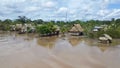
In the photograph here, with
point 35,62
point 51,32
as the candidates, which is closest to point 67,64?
point 35,62

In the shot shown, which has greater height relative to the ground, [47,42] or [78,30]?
[78,30]

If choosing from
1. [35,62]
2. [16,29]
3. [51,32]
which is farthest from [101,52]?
[16,29]

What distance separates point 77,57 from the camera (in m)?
24.9

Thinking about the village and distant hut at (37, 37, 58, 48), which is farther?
the village

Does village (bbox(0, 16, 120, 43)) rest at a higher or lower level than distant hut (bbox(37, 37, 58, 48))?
higher

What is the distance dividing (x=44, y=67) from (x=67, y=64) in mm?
2566

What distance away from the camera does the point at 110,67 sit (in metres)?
19.8

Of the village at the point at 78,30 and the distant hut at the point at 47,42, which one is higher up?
the village at the point at 78,30

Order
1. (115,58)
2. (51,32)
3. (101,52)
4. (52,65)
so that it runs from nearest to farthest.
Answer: (52,65) < (115,58) < (101,52) < (51,32)

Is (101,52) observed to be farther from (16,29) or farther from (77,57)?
(16,29)

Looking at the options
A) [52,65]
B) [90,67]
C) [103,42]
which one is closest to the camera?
[90,67]

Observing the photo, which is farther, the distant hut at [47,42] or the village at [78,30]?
the village at [78,30]

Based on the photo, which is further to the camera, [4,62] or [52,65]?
[4,62]

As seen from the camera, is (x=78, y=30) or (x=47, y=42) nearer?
(x=47, y=42)
